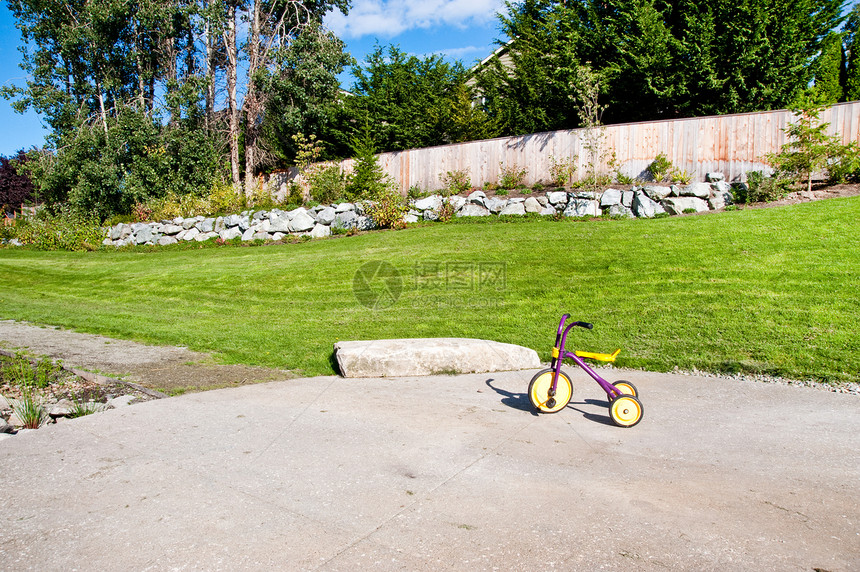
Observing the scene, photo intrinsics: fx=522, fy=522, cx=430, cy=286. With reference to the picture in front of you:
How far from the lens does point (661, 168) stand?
1434 centimetres

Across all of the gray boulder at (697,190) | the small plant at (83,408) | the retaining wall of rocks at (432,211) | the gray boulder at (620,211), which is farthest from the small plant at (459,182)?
the small plant at (83,408)

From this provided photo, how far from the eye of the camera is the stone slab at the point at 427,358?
20.6ft

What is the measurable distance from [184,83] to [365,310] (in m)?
18.4

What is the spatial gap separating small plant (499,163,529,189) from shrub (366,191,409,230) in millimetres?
3263

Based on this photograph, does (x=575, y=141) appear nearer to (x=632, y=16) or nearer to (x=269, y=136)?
(x=632, y=16)

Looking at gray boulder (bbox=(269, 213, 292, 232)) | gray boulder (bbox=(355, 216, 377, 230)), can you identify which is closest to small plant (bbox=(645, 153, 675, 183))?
gray boulder (bbox=(355, 216, 377, 230))

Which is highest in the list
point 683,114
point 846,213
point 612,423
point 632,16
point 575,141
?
point 632,16

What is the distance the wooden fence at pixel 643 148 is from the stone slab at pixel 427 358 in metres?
10.5

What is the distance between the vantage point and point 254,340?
26.1 ft

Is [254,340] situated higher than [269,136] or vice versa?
[269,136]

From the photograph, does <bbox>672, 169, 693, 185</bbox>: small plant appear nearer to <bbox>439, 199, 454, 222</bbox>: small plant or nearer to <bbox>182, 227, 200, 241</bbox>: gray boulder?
<bbox>439, 199, 454, 222</bbox>: small plant

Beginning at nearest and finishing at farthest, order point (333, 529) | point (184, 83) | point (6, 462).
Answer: point (333, 529) → point (6, 462) → point (184, 83)

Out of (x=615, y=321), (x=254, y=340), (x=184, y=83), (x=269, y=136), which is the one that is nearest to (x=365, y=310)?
(x=254, y=340)

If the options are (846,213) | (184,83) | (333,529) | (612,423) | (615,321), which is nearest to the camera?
(333,529)
